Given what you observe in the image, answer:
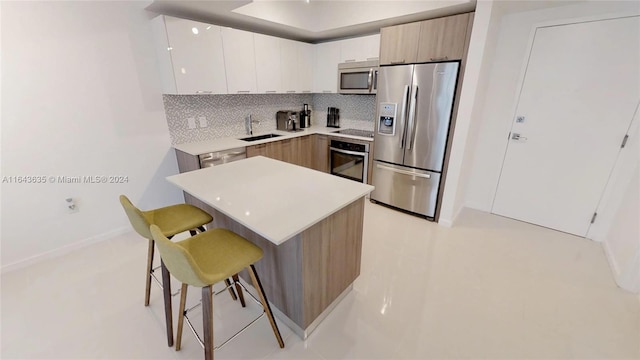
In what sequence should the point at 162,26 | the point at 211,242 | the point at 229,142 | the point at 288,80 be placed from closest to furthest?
1. the point at 211,242
2. the point at 162,26
3. the point at 229,142
4. the point at 288,80

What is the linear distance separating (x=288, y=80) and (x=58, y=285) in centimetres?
323

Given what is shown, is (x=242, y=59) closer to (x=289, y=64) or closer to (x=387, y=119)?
(x=289, y=64)

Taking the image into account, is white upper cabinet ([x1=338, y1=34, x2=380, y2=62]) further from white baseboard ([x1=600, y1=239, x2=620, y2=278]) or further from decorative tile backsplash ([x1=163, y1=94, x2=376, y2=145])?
white baseboard ([x1=600, y1=239, x2=620, y2=278])

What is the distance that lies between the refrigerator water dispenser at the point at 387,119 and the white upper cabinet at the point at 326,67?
1001 mm

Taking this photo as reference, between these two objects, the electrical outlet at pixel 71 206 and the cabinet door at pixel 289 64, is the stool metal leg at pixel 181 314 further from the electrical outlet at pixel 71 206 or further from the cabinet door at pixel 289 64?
the cabinet door at pixel 289 64

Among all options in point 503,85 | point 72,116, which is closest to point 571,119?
point 503,85

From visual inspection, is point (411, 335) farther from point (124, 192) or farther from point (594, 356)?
point (124, 192)

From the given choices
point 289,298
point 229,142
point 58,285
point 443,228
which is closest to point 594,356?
point 443,228

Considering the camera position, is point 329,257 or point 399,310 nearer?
point 329,257

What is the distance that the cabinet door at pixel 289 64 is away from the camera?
3.54 metres

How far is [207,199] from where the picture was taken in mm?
1556

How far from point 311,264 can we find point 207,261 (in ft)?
1.85

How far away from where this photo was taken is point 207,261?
4.43ft

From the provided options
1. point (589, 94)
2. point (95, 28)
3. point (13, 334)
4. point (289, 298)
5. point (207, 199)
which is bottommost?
point (13, 334)
